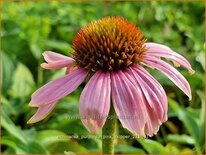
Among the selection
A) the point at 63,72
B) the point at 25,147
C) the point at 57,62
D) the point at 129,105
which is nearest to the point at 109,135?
the point at 129,105

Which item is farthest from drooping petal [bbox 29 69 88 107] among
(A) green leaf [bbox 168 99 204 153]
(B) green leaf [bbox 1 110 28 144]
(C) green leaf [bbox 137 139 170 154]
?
(A) green leaf [bbox 168 99 204 153]

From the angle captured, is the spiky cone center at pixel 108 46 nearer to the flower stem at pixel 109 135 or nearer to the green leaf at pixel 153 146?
the flower stem at pixel 109 135

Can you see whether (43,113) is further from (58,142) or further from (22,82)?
(22,82)

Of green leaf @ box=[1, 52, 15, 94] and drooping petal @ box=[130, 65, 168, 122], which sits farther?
green leaf @ box=[1, 52, 15, 94]

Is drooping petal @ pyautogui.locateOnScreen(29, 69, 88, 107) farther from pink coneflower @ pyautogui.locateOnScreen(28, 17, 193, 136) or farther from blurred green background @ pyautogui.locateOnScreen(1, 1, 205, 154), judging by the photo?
blurred green background @ pyautogui.locateOnScreen(1, 1, 205, 154)

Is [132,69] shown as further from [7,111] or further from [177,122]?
[177,122]

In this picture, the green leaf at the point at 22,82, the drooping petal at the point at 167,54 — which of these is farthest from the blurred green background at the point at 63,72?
the drooping petal at the point at 167,54

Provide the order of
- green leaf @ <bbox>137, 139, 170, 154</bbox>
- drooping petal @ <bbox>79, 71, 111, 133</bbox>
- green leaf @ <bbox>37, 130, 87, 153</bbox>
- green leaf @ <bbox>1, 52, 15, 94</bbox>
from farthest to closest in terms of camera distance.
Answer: green leaf @ <bbox>1, 52, 15, 94</bbox>, green leaf @ <bbox>37, 130, 87, 153</bbox>, green leaf @ <bbox>137, 139, 170, 154</bbox>, drooping petal @ <bbox>79, 71, 111, 133</bbox>
